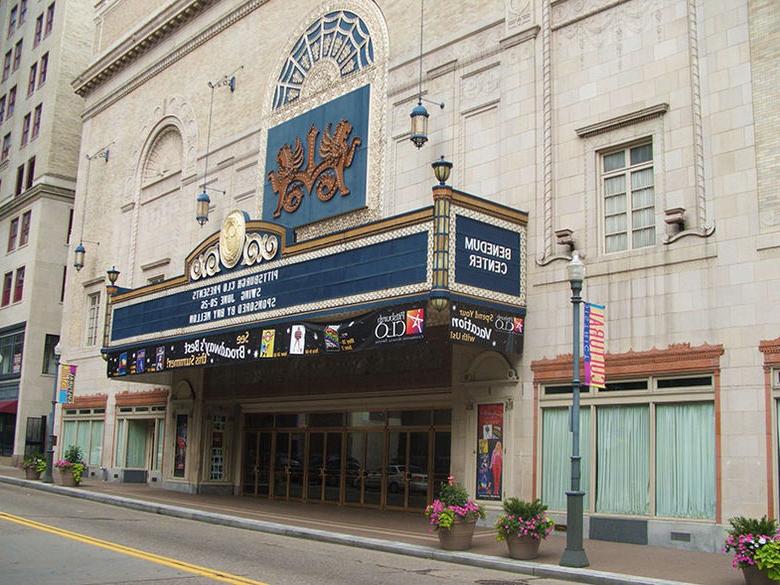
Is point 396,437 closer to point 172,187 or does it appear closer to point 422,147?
point 422,147

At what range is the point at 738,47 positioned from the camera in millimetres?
16703

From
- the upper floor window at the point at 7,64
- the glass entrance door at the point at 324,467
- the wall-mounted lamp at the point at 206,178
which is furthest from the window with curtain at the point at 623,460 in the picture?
the upper floor window at the point at 7,64

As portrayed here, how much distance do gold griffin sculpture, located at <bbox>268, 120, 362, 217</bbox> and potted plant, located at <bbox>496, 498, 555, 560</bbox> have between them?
12.7 m

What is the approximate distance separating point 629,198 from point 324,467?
13.4 metres

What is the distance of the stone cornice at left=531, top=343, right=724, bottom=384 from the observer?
16297 mm

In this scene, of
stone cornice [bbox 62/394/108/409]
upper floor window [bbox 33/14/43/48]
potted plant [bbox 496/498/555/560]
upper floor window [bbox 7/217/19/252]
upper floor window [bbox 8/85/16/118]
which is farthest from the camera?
upper floor window [bbox 8/85/16/118]

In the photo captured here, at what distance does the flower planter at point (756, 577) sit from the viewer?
11891 mm

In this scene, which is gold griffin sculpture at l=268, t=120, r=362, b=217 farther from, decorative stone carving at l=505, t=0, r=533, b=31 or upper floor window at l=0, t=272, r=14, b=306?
upper floor window at l=0, t=272, r=14, b=306

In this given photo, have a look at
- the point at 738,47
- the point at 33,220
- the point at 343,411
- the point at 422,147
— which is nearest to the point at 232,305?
the point at 343,411

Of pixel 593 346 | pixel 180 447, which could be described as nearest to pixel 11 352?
pixel 180 447

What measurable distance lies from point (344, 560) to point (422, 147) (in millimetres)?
12244

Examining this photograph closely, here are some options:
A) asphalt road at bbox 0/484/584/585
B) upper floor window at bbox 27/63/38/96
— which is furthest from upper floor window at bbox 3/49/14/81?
asphalt road at bbox 0/484/584/585

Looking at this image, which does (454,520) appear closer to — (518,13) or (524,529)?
(524,529)

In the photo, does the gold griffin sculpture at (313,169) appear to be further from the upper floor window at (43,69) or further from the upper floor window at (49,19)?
the upper floor window at (49,19)
